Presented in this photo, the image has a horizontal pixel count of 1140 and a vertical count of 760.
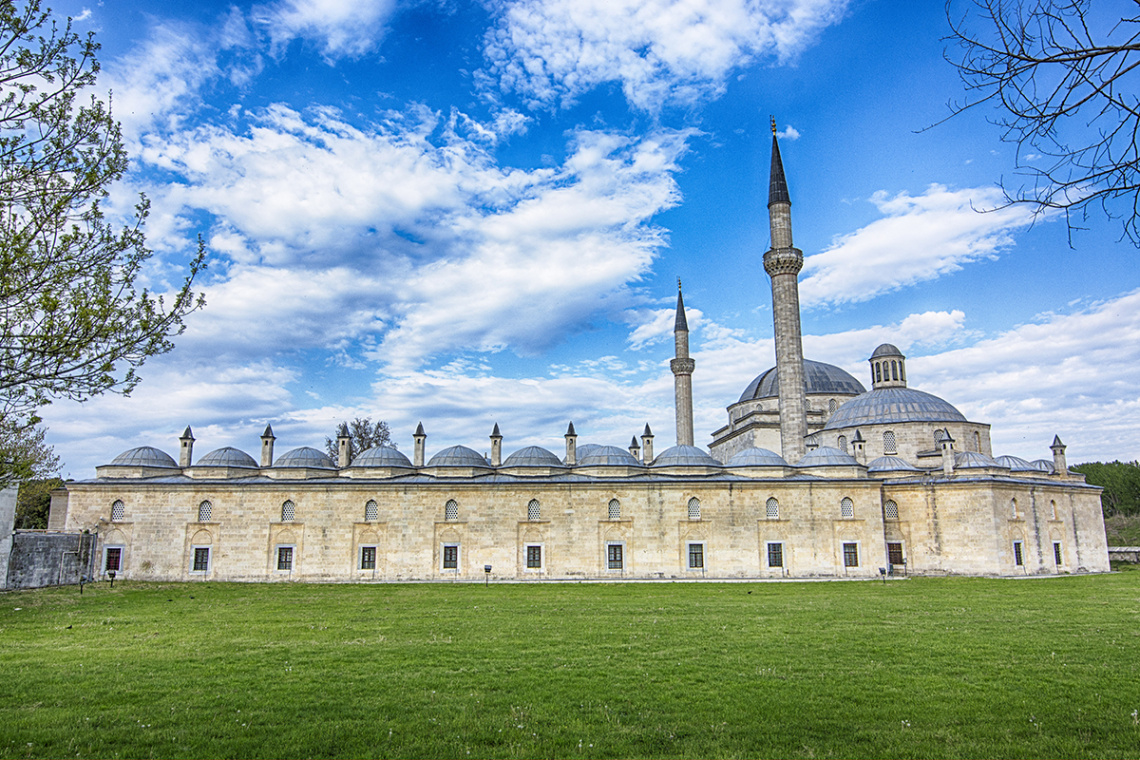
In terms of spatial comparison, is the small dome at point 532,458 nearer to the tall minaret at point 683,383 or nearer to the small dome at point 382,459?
the small dome at point 382,459

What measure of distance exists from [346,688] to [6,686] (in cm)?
423

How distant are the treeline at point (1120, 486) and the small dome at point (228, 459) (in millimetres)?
60930

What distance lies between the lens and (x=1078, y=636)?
40.3 ft

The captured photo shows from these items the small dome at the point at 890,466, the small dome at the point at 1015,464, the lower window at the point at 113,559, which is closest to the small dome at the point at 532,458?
the small dome at the point at 890,466

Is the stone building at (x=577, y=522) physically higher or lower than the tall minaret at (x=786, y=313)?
lower

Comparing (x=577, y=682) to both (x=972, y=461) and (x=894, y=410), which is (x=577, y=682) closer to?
(x=972, y=461)

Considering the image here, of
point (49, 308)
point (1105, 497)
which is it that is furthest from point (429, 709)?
point (1105, 497)

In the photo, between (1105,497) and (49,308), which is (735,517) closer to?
(49,308)

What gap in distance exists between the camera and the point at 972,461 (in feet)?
106

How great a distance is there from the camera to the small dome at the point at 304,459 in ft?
109

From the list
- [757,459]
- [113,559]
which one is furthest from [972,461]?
[113,559]


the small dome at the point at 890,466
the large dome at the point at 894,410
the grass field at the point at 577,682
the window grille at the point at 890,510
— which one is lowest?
the grass field at the point at 577,682

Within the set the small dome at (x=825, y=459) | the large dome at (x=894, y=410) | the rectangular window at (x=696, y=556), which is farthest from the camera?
the large dome at (x=894, y=410)

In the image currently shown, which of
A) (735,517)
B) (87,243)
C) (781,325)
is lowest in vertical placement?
→ (735,517)
